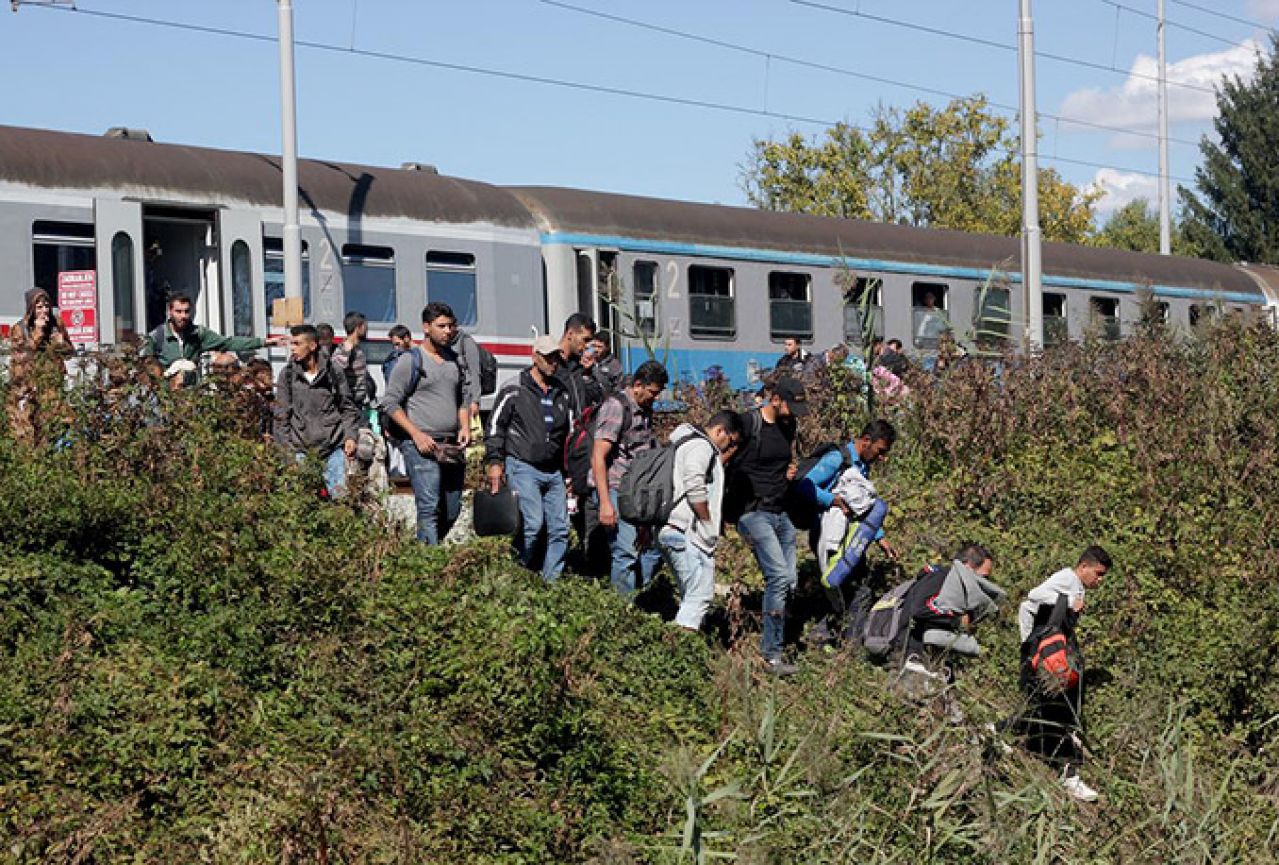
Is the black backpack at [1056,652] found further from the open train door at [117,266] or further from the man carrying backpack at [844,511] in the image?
the open train door at [117,266]

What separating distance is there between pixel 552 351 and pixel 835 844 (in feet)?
14.0

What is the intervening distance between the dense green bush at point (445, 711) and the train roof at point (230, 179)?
6.48 metres

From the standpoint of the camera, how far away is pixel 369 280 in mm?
20188

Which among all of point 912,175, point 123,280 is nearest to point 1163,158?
point 912,175

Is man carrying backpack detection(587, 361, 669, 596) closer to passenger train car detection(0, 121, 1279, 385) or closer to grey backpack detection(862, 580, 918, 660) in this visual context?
grey backpack detection(862, 580, 918, 660)

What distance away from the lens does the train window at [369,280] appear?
65.5ft

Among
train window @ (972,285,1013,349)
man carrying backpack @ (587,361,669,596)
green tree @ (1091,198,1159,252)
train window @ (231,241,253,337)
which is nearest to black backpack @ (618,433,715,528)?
man carrying backpack @ (587,361,669,596)

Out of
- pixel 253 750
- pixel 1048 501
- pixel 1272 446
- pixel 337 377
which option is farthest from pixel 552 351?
pixel 1272 446

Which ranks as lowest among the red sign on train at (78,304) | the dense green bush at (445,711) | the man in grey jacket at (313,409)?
the dense green bush at (445,711)

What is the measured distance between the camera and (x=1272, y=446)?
15.6 meters

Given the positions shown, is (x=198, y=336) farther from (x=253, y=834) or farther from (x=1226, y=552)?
(x=1226, y=552)

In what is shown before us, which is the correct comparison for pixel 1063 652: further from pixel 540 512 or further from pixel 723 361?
pixel 723 361

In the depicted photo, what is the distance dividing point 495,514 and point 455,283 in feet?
31.7

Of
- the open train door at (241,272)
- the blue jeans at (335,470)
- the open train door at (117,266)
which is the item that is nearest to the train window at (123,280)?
the open train door at (117,266)
